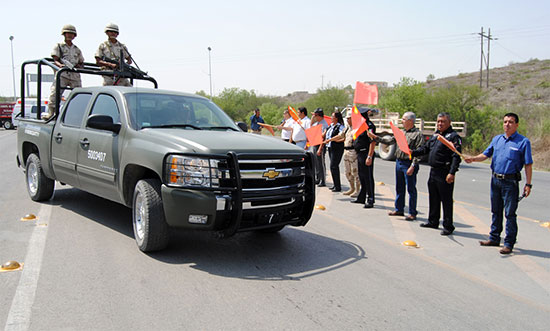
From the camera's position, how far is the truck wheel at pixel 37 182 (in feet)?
24.1

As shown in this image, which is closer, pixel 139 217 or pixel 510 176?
pixel 139 217

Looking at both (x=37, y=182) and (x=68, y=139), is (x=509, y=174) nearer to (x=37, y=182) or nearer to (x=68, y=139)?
(x=68, y=139)

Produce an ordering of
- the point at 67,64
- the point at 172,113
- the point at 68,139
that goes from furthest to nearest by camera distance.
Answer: the point at 67,64 → the point at 68,139 → the point at 172,113

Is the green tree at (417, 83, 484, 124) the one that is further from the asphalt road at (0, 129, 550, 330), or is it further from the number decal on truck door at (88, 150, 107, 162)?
the number decal on truck door at (88, 150, 107, 162)

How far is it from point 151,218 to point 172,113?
5.41 feet

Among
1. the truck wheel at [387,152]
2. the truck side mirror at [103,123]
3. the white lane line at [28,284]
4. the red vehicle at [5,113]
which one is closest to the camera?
the white lane line at [28,284]

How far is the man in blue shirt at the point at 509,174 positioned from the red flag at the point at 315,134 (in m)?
4.51

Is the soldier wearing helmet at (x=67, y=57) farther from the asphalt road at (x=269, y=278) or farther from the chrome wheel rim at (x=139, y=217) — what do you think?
the chrome wheel rim at (x=139, y=217)

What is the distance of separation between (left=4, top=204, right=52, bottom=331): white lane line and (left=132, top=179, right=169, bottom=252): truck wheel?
108 cm

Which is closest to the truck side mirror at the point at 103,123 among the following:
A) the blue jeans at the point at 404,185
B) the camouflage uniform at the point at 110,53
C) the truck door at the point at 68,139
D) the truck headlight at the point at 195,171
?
the truck door at the point at 68,139

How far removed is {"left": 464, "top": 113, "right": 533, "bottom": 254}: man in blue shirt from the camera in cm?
570

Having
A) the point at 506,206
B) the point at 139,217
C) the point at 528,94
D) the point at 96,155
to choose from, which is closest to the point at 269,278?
the point at 139,217

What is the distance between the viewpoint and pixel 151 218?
4762 mm

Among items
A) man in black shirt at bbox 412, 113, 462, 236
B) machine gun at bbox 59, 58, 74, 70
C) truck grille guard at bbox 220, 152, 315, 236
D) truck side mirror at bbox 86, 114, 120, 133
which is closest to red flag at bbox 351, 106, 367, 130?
man in black shirt at bbox 412, 113, 462, 236
